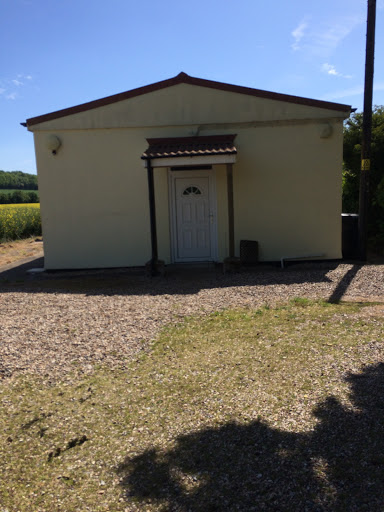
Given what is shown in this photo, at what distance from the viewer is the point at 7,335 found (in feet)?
17.2

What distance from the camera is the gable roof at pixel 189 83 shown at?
9266 millimetres

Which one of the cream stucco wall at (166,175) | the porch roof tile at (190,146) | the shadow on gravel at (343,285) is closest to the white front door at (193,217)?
the cream stucco wall at (166,175)

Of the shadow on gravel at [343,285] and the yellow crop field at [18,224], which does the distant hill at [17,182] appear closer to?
the yellow crop field at [18,224]

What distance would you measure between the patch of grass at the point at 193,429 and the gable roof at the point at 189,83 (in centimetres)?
618

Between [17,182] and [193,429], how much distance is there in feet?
203

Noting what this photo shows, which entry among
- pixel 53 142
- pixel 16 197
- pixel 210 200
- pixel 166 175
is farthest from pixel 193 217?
pixel 16 197

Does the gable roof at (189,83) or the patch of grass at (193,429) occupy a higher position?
the gable roof at (189,83)

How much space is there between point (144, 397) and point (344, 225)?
8.25 meters

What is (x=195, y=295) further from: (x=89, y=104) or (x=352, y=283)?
(x=89, y=104)

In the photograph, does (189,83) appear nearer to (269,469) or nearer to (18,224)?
(269,469)

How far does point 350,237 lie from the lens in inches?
407

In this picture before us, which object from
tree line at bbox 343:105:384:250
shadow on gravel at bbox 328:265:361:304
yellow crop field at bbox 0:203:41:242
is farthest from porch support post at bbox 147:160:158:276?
yellow crop field at bbox 0:203:41:242

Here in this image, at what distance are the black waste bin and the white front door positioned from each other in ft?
10.8

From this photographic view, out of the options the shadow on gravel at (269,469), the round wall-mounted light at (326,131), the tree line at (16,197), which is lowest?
the shadow on gravel at (269,469)
